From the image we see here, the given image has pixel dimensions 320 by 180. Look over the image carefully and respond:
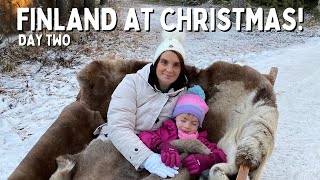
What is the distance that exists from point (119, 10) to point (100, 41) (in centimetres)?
435

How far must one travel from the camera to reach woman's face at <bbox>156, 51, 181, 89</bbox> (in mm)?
2672

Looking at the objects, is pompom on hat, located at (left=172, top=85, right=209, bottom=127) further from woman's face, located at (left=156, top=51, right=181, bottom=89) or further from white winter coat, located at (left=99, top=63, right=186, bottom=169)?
woman's face, located at (left=156, top=51, right=181, bottom=89)

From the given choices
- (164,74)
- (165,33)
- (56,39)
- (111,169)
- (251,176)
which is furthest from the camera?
(56,39)

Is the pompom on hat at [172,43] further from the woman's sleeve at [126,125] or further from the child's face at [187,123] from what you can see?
the child's face at [187,123]

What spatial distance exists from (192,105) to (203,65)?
4.10 metres

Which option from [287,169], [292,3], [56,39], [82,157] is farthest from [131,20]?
[82,157]

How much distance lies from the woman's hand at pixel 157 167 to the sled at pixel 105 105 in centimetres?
48

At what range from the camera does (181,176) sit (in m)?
2.35

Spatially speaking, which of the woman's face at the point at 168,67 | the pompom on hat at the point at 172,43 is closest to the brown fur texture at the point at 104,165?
the woman's face at the point at 168,67

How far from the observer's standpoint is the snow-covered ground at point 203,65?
3934 mm

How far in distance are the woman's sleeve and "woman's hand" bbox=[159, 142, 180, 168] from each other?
105 millimetres

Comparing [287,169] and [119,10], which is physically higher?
[119,10]

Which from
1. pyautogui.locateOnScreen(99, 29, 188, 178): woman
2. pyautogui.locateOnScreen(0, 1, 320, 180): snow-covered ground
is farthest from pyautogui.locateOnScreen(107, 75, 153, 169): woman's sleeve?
pyautogui.locateOnScreen(0, 1, 320, 180): snow-covered ground

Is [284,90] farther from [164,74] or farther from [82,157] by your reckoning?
[82,157]
